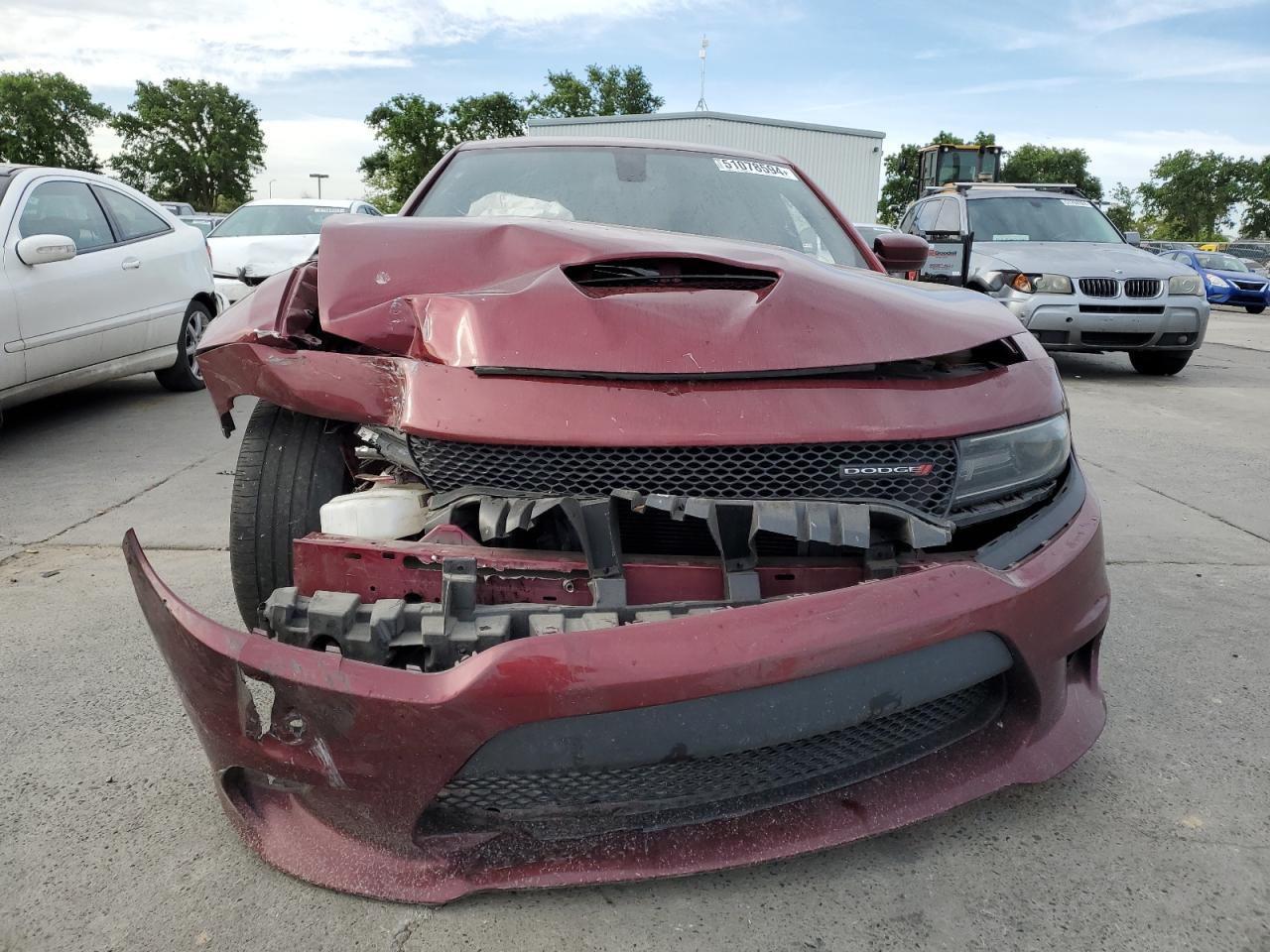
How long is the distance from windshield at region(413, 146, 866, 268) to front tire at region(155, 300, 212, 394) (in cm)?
420

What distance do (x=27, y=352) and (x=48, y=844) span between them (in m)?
4.19

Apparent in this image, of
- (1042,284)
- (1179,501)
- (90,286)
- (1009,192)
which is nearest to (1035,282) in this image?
(1042,284)

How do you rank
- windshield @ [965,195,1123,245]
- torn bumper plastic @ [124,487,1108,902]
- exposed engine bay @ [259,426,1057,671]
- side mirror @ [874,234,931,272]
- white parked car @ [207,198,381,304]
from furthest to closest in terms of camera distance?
windshield @ [965,195,1123,245], white parked car @ [207,198,381,304], side mirror @ [874,234,931,272], exposed engine bay @ [259,426,1057,671], torn bumper plastic @ [124,487,1108,902]

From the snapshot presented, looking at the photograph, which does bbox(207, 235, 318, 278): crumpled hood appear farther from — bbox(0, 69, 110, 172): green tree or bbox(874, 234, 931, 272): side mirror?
bbox(0, 69, 110, 172): green tree

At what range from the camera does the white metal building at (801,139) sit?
21172 mm

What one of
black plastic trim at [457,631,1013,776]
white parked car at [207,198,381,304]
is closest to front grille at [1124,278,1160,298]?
white parked car at [207,198,381,304]

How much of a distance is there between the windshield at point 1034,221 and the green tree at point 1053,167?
78.4m

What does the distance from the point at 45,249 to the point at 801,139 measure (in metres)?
19.3

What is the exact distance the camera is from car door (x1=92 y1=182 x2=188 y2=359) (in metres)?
5.99

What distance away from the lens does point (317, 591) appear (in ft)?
5.56

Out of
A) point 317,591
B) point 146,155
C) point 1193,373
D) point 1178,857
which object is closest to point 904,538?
point 1178,857

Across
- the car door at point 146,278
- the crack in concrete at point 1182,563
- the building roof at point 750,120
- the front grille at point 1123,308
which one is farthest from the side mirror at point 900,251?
the building roof at point 750,120

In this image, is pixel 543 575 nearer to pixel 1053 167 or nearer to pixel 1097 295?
pixel 1097 295

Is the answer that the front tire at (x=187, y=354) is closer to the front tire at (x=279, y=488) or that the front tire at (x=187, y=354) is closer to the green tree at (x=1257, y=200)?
the front tire at (x=279, y=488)
